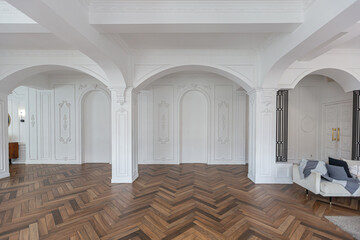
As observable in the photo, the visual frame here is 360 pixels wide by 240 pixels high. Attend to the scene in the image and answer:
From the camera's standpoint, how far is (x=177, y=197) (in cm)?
343

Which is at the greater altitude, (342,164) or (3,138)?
(3,138)

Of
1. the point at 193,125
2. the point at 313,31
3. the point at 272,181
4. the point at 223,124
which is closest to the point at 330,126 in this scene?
the point at 272,181

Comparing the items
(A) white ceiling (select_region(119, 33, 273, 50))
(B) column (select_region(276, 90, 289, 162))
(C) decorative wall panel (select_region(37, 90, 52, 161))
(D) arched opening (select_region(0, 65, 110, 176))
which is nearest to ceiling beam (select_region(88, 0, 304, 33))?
(A) white ceiling (select_region(119, 33, 273, 50))

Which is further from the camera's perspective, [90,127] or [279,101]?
[90,127]

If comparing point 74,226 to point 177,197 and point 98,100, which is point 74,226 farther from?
point 98,100

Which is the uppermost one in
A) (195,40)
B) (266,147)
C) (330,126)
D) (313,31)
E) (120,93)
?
(195,40)

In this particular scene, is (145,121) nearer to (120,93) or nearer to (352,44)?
(120,93)

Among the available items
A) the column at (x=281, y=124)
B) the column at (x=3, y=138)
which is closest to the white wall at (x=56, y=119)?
the column at (x=3, y=138)

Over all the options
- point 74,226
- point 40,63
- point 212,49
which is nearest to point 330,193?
point 212,49

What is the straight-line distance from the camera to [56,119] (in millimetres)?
6156

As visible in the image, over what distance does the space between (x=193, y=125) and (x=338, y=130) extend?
15.7ft

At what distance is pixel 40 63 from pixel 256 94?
17.7 ft

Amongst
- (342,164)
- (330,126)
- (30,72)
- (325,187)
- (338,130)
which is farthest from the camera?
(330,126)

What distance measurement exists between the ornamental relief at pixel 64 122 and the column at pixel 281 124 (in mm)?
6913
